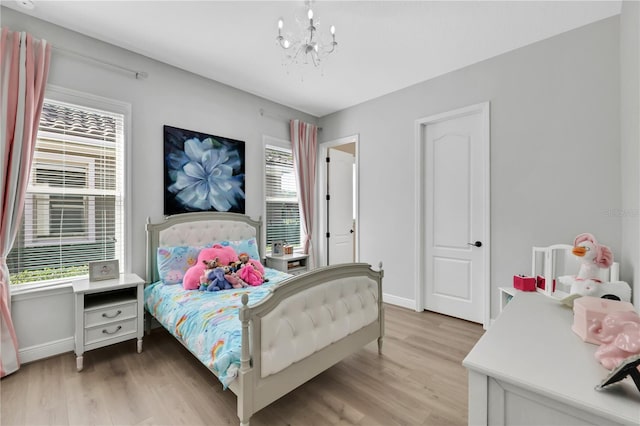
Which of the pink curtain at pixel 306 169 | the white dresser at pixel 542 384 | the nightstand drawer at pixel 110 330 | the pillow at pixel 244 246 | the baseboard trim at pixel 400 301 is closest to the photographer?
the white dresser at pixel 542 384

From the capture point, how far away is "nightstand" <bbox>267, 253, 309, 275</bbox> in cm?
381

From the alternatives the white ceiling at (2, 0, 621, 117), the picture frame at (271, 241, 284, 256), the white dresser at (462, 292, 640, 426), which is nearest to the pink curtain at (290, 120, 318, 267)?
the picture frame at (271, 241, 284, 256)

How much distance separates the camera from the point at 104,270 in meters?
2.52

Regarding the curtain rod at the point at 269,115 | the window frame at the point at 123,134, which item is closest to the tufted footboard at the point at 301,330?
the window frame at the point at 123,134

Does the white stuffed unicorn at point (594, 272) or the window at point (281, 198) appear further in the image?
the window at point (281, 198)

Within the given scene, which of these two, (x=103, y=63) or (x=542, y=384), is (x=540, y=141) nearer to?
(x=542, y=384)

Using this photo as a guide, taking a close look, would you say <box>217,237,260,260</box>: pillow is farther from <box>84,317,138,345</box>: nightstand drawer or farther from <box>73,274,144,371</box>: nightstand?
<box>84,317,138,345</box>: nightstand drawer

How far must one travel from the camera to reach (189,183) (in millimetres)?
3219

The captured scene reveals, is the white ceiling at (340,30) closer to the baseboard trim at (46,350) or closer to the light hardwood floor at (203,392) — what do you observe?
the baseboard trim at (46,350)

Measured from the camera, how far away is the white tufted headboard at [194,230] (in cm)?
294

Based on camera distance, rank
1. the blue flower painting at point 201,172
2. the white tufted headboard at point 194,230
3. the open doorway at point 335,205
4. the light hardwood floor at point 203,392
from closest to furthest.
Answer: the light hardwood floor at point 203,392 < the white tufted headboard at point 194,230 < the blue flower painting at point 201,172 < the open doorway at point 335,205

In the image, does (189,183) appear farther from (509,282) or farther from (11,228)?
(509,282)

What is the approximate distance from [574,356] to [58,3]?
378 centimetres

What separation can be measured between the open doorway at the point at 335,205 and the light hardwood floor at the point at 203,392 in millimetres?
2222
